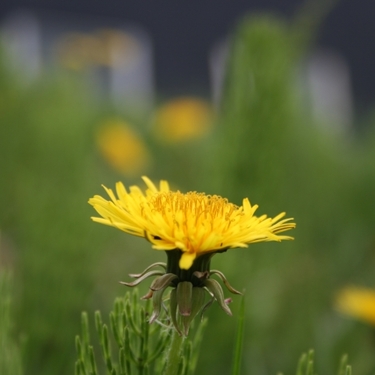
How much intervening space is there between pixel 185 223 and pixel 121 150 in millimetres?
1610

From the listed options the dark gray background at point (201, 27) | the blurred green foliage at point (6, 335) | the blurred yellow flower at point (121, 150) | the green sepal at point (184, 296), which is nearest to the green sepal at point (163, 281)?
the green sepal at point (184, 296)

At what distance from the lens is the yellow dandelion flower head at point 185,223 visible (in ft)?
1.16

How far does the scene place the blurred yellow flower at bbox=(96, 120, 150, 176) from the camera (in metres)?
1.96

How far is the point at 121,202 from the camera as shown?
0.38 m

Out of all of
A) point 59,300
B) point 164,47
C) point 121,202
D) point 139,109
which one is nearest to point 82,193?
point 59,300

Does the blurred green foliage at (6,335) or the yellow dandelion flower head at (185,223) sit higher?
the yellow dandelion flower head at (185,223)

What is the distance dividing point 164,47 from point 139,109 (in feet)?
6.46

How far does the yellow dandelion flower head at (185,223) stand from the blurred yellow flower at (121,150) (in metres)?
1.58

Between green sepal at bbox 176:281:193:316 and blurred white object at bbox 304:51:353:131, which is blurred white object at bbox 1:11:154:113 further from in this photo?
green sepal at bbox 176:281:193:316

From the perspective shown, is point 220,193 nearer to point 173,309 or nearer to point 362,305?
point 362,305

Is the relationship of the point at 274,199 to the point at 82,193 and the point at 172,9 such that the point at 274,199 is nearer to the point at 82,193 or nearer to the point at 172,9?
the point at 82,193

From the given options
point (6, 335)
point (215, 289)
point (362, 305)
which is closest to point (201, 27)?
point (362, 305)

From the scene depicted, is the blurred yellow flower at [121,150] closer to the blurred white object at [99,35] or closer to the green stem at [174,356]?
the green stem at [174,356]

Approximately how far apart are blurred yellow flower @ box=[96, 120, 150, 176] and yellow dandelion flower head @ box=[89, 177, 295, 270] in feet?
5.17
